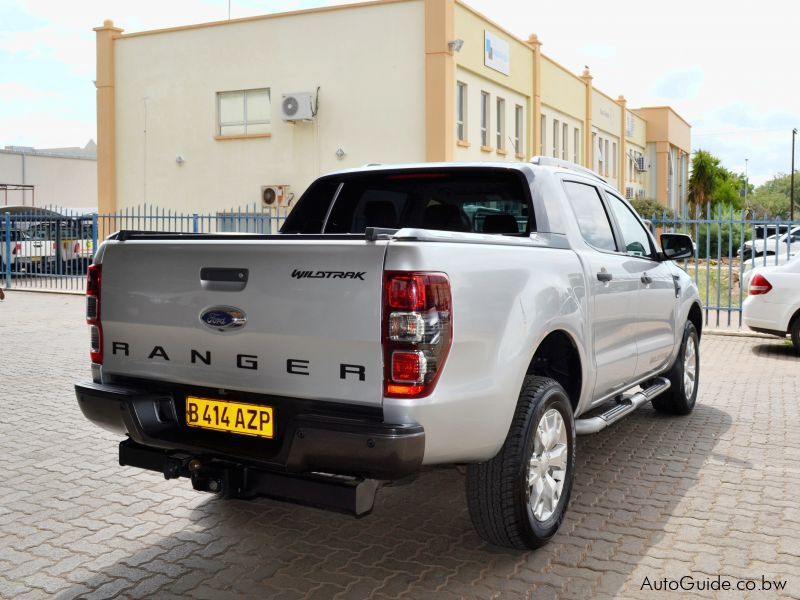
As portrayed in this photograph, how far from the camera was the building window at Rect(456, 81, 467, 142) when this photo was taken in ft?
83.0

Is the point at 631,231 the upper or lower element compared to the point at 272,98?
lower

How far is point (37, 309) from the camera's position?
17203 millimetres

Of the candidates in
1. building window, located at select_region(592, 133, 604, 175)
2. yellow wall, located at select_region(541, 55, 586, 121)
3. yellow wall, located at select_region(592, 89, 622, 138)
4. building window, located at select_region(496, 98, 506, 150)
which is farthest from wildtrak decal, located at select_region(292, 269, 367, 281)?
building window, located at select_region(592, 133, 604, 175)

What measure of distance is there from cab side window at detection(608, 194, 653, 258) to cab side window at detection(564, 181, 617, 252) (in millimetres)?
230

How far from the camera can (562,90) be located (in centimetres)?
3412

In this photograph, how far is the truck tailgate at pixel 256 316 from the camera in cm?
351

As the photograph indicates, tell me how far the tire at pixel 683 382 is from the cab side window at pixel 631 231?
1.02 metres

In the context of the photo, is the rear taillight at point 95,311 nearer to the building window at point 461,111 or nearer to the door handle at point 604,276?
the door handle at point 604,276

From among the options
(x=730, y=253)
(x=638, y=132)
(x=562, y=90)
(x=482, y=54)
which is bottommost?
(x=730, y=253)

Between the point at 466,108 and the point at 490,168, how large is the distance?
20.9 meters

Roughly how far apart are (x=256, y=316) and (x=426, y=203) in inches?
80.8

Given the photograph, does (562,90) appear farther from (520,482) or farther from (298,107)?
(520,482)

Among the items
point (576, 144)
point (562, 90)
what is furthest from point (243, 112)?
point (576, 144)

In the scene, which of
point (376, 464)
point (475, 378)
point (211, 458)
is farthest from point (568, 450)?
point (211, 458)
